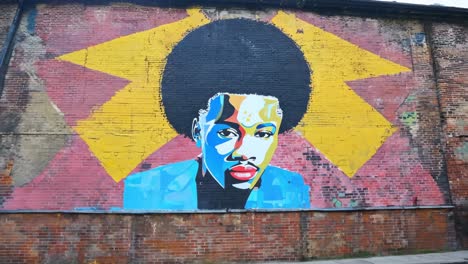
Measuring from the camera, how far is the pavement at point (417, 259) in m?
7.26

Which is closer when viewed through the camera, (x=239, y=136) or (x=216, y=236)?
(x=216, y=236)

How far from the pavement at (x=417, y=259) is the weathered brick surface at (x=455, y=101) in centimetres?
95

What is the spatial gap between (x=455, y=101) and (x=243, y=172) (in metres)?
5.90

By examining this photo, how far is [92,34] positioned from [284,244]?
6791 millimetres

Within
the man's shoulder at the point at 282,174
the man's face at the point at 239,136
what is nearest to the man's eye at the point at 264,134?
the man's face at the point at 239,136

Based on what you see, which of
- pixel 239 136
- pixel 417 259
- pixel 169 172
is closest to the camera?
pixel 417 259

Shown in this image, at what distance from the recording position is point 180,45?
8883 millimetres

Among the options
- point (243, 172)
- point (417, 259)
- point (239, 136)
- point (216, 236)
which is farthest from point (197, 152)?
point (417, 259)

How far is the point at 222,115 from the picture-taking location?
27.9 feet

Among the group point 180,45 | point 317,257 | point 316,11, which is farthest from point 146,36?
point 317,257

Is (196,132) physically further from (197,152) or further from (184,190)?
(184,190)

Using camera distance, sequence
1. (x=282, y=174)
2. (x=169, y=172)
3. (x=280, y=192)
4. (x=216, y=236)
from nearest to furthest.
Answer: (x=216, y=236) < (x=169, y=172) < (x=280, y=192) < (x=282, y=174)

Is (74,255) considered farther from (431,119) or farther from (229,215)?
(431,119)

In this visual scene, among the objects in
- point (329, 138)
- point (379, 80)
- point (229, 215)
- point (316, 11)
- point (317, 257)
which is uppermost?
point (316, 11)
